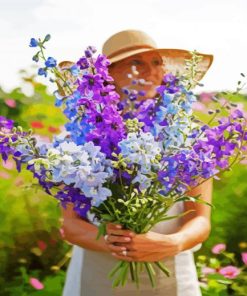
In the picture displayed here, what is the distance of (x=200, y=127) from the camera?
2254 mm

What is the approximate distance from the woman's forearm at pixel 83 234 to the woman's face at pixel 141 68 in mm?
499

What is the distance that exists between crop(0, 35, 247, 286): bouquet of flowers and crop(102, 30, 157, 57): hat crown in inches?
24.7

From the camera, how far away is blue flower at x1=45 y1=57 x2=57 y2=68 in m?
2.20

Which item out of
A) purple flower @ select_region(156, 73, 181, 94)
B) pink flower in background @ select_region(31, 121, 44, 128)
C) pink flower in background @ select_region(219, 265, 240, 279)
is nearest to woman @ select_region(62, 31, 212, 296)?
purple flower @ select_region(156, 73, 181, 94)

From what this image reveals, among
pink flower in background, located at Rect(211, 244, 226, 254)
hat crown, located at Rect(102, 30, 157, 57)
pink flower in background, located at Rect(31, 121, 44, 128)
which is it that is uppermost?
pink flower in background, located at Rect(31, 121, 44, 128)

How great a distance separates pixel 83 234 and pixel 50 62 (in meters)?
0.64

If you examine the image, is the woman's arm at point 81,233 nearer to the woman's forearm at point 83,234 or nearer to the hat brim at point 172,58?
the woman's forearm at point 83,234

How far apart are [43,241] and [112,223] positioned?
236cm

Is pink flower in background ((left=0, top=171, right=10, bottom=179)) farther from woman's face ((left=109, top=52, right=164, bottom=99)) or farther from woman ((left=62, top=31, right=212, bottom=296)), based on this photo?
woman's face ((left=109, top=52, right=164, bottom=99))

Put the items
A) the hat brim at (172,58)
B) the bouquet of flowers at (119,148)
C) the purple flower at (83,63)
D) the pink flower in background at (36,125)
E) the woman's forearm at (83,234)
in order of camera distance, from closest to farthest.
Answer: the bouquet of flowers at (119,148)
the purple flower at (83,63)
the woman's forearm at (83,234)
the hat brim at (172,58)
the pink flower in background at (36,125)

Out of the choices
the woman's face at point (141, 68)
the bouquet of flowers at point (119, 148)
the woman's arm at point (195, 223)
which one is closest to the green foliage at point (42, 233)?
the woman's arm at point (195, 223)

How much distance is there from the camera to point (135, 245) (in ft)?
7.56

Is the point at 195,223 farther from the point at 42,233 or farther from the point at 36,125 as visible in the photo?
the point at 36,125

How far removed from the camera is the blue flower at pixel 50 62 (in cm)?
220
